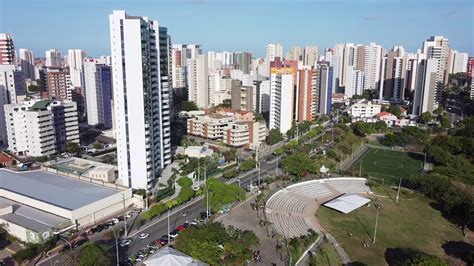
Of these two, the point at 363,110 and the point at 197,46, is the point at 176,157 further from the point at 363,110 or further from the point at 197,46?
the point at 197,46

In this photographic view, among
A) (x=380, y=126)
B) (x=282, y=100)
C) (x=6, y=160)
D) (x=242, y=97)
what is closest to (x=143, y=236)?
(x=6, y=160)

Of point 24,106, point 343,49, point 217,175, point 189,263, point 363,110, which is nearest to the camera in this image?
point 189,263

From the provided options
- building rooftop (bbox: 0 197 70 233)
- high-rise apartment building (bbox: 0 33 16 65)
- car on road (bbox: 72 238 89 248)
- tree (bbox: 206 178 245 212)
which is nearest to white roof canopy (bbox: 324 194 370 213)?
tree (bbox: 206 178 245 212)

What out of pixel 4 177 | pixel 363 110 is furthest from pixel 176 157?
pixel 363 110

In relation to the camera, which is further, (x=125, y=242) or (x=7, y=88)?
(x=7, y=88)

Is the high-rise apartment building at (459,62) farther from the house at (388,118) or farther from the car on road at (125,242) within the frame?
the car on road at (125,242)

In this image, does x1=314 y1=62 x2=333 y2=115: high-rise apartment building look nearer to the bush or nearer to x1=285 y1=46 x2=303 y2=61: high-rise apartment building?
x1=285 y1=46 x2=303 y2=61: high-rise apartment building

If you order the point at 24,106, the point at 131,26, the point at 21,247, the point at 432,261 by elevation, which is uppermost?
the point at 131,26

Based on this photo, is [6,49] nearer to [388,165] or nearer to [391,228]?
[388,165]
